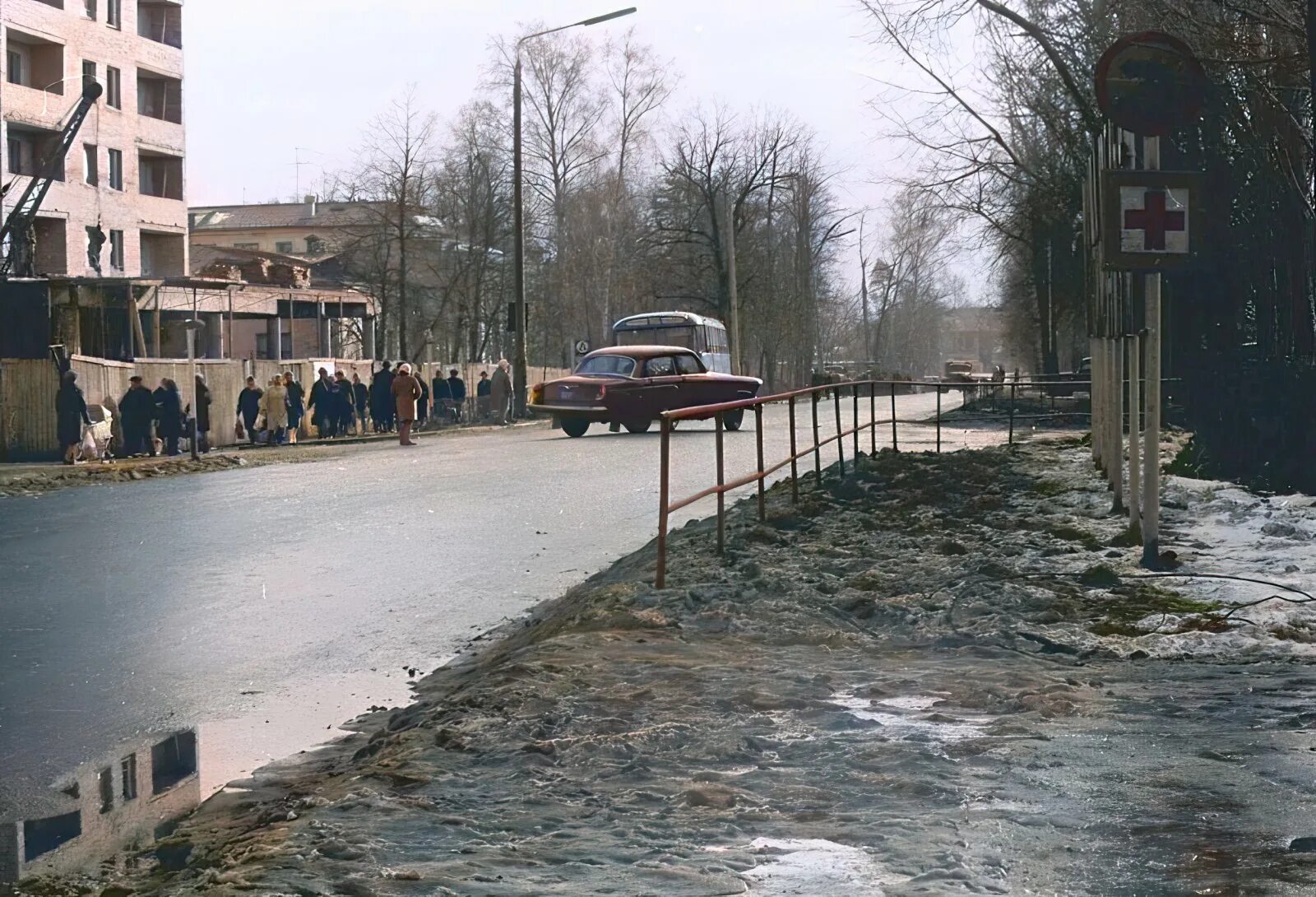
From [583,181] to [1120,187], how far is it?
207 feet

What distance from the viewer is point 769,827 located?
4.57 metres

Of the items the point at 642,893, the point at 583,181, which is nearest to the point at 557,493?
the point at 642,893

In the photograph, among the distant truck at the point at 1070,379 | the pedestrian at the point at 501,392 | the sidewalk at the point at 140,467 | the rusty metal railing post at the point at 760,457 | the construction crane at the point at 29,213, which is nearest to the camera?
the rusty metal railing post at the point at 760,457

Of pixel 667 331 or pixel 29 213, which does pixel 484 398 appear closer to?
pixel 667 331

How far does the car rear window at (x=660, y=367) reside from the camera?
30.8 m

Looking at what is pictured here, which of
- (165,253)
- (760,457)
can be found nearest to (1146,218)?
(760,457)

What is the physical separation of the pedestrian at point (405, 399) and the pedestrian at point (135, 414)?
15.1ft

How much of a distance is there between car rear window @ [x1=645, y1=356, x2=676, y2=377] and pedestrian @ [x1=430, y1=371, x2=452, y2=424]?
41.6 ft

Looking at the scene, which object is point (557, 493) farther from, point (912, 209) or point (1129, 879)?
point (912, 209)

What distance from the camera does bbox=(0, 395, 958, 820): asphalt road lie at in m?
7.28

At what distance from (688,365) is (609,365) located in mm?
1696

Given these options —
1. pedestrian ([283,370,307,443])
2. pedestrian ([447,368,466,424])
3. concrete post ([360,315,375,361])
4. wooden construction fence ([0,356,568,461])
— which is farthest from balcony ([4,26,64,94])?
wooden construction fence ([0,356,568,461])

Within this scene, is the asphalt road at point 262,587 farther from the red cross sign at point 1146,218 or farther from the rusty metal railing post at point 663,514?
the red cross sign at point 1146,218

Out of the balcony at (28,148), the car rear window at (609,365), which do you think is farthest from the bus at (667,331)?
the balcony at (28,148)
